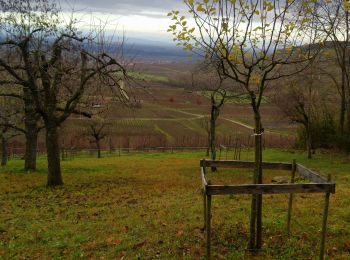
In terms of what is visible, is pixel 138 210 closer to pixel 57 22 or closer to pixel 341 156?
pixel 57 22

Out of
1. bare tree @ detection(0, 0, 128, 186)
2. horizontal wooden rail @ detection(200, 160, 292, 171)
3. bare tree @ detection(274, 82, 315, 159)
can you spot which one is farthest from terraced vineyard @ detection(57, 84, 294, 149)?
horizontal wooden rail @ detection(200, 160, 292, 171)

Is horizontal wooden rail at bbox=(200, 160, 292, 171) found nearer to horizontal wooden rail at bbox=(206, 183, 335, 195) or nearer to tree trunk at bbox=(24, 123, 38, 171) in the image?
horizontal wooden rail at bbox=(206, 183, 335, 195)

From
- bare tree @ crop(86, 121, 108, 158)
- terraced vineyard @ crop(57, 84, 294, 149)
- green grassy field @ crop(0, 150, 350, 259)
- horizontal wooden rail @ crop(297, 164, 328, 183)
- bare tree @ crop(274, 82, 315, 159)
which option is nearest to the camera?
horizontal wooden rail @ crop(297, 164, 328, 183)

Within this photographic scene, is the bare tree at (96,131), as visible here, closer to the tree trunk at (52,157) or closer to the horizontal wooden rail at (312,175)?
the tree trunk at (52,157)

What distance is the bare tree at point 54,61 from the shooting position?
56.3 ft

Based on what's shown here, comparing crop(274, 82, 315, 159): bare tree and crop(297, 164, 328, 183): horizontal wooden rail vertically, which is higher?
crop(274, 82, 315, 159): bare tree

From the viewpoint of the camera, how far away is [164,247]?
26.5 ft

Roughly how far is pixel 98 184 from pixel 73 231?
30.2 ft

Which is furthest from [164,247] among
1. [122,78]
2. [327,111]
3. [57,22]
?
[327,111]

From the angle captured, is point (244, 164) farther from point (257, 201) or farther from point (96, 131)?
point (96, 131)

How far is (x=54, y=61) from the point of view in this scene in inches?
704

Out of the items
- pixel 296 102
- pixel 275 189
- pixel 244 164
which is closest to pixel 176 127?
pixel 296 102

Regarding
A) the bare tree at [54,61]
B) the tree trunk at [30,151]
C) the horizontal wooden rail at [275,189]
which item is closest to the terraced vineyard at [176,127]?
the tree trunk at [30,151]

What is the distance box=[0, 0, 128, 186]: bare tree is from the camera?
1717 cm
